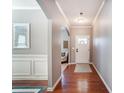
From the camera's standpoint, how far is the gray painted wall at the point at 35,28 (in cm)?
625

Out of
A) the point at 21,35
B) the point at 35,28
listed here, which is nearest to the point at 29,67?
the point at 21,35

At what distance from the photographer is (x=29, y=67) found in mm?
6258

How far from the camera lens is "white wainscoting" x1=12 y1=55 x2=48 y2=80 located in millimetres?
6207

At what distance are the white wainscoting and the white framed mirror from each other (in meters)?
0.44

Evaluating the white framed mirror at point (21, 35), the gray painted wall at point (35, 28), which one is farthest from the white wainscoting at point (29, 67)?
the white framed mirror at point (21, 35)

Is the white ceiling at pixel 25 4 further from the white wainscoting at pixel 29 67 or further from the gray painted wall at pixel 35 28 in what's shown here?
the white wainscoting at pixel 29 67

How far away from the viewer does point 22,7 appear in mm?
6164

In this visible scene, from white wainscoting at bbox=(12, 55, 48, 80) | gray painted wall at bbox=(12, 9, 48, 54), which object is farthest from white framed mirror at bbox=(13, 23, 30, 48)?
white wainscoting at bbox=(12, 55, 48, 80)

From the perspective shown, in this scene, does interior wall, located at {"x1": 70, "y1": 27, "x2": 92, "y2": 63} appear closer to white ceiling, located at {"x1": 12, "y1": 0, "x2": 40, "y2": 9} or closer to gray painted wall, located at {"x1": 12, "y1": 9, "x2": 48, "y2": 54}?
gray painted wall, located at {"x1": 12, "y1": 9, "x2": 48, "y2": 54}

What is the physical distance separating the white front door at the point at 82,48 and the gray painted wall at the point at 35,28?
6.69m

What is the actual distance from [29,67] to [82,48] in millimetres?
→ 7058
